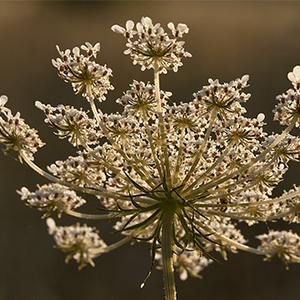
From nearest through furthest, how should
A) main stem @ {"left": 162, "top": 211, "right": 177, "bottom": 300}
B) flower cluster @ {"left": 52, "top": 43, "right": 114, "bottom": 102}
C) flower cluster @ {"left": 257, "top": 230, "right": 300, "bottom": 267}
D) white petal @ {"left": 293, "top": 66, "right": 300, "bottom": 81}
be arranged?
main stem @ {"left": 162, "top": 211, "right": 177, "bottom": 300}, flower cluster @ {"left": 257, "top": 230, "right": 300, "bottom": 267}, white petal @ {"left": 293, "top": 66, "right": 300, "bottom": 81}, flower cluster @ {"left": 52, "top": 43, "right": 114, "bottom": 102}

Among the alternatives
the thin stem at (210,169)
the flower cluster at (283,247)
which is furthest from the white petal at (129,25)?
the flower cluster at (283,247)

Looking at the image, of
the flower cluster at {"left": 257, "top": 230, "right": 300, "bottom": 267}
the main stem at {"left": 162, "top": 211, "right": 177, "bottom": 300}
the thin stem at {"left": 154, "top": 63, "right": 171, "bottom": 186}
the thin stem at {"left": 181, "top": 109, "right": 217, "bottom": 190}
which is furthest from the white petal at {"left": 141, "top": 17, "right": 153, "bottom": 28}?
the flower cluster at {"left": 257, "top": 230, "right": 300, "bottom": 267}

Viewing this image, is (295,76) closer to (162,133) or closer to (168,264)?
(162,133)

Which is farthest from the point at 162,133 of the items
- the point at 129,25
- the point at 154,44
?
the point at 129,25

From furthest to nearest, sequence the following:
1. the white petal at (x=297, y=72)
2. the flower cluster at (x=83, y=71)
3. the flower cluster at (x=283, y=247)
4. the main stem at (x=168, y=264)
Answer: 1. the flower cluster at (x=83, y=71)
2. the white petal at (x=297, y=72)
3. the flower cluster at (x=283, y=247)
4. the main stem at (x=168, y=264)

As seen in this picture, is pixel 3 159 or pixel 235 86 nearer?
pixel 235 86

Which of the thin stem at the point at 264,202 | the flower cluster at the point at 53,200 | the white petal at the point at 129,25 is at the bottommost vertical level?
the thin stem at the point at 264,202

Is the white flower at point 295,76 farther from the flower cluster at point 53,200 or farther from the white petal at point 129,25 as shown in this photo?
the flower cluster at point 53,200

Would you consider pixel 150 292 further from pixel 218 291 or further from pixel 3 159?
pixel 3 159

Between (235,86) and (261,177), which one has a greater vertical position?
(235,86)

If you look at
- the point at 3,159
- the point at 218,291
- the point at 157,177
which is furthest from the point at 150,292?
the point at 157,177

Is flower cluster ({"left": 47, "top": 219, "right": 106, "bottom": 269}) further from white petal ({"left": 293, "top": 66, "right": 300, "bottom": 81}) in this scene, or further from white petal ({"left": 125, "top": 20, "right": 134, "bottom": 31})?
white petal ({"left": 293, "top": 66, "right": 300, "bottom": 81})
